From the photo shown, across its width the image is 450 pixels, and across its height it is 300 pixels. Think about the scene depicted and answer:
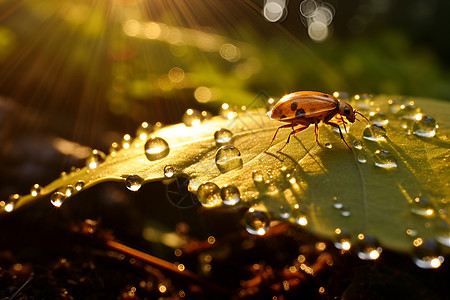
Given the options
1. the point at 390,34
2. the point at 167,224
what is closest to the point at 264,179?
the point at 167,224

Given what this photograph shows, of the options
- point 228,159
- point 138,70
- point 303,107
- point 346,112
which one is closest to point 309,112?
point 303,107

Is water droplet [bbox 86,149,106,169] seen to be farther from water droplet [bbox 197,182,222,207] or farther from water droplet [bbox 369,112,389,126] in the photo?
water droplet [bbox 369,112,389,126]

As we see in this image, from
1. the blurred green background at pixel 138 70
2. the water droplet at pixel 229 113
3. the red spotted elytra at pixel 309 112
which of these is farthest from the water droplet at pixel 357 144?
the blurred green background at pixel 138 70

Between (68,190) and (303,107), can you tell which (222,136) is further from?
(68,190)

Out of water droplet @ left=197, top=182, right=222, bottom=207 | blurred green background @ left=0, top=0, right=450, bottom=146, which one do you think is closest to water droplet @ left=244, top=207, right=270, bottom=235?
water droplet @ left=197, top=182, right=222, bottom=207

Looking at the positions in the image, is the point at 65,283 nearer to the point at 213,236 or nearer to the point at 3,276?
the point at 3,276

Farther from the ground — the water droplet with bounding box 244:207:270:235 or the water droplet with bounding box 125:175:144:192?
the water droplet with bounding box 244:207:270:235
